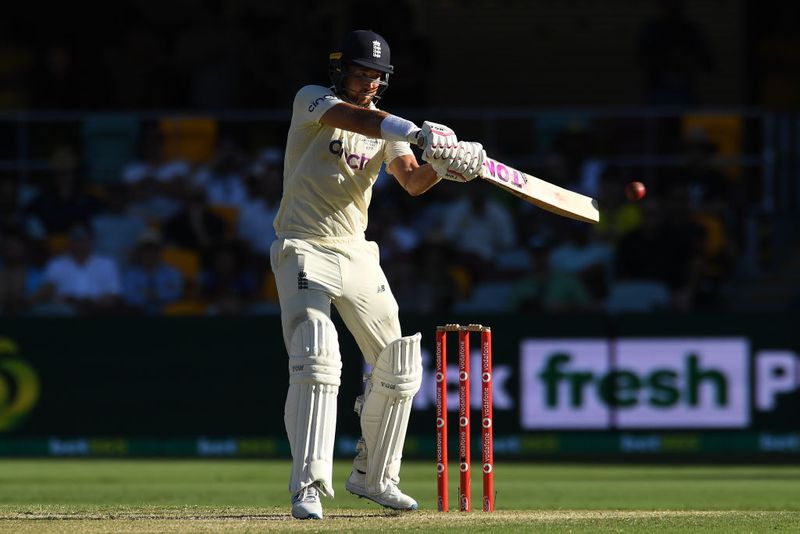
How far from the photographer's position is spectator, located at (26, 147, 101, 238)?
42.9 ft

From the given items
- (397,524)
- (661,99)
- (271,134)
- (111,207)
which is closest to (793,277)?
(661,99)

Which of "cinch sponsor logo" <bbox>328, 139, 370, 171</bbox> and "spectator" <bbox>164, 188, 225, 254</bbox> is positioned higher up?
"spectator" <bbox>164, 188, 225, 254</bbox>

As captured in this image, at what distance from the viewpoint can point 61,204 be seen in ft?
43.1

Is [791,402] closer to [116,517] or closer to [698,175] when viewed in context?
[698,175]

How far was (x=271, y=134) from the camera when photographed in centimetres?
1364

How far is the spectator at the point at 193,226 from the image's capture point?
12.8 m

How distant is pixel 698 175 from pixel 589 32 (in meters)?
3.35

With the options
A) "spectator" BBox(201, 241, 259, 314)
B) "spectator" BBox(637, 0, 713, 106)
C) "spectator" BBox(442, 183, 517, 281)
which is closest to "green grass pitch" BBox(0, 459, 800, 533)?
"spectator" BBox(201, 241, 259, 314)

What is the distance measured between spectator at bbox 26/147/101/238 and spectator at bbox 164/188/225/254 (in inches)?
28.8

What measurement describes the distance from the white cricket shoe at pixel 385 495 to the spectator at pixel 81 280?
21.2ft

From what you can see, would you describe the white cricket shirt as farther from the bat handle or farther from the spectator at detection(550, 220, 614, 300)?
the spectator at detection(550, 220, 614, 300)

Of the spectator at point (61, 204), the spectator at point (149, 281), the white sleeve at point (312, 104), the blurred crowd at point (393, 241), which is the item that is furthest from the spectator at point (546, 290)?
the white sleeve at point (312, 104)

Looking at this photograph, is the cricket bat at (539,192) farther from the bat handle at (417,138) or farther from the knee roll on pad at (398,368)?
the knee roll on pad at (398,368)

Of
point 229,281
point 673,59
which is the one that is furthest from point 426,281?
point 673,59
